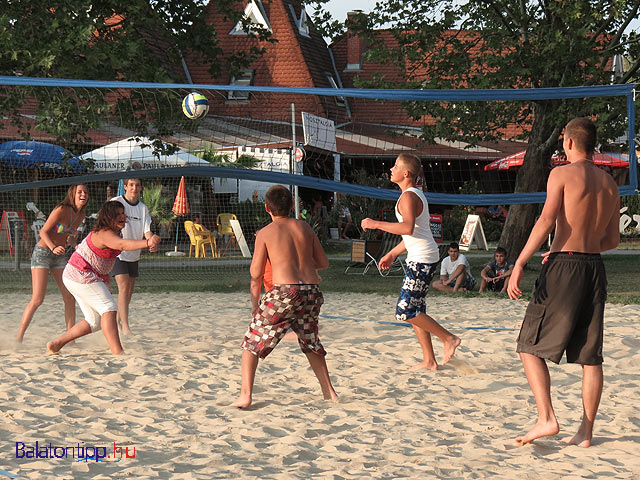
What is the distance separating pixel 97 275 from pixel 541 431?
330cm

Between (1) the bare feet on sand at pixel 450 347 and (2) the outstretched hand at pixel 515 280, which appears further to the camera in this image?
(1) the bare feet on sand at pixel 450 347

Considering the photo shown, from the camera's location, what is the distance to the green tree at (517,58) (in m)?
11.8

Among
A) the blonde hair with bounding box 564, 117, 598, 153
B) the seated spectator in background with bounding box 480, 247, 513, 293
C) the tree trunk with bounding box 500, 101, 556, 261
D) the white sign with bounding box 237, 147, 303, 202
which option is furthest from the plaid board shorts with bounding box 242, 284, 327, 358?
the white sign with bounding box 237, 147, 303, 202

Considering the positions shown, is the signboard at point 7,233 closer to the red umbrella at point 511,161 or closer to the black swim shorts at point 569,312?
the red umbrella at point 511,161

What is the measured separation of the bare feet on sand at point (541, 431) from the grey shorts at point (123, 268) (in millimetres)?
4005

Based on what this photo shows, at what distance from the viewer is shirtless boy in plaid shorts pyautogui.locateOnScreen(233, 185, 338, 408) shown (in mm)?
4629

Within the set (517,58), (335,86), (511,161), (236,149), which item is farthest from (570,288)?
(335,86)

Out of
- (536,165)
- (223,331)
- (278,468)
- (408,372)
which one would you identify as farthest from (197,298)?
(278,468)

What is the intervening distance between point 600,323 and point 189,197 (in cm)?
1654

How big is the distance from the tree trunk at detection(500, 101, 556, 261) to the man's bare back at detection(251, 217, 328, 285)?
353 inches

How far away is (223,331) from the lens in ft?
24.4

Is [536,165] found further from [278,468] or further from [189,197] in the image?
[278,468]

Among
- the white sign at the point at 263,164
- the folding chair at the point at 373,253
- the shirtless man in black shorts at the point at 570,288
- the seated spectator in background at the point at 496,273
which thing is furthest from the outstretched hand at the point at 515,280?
the white sign at the point at 263,164

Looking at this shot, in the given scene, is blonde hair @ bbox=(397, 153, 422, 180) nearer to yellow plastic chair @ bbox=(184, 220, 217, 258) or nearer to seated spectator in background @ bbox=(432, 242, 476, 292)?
seated spectator in background @ bbox=(432, 242, 476, 292)
